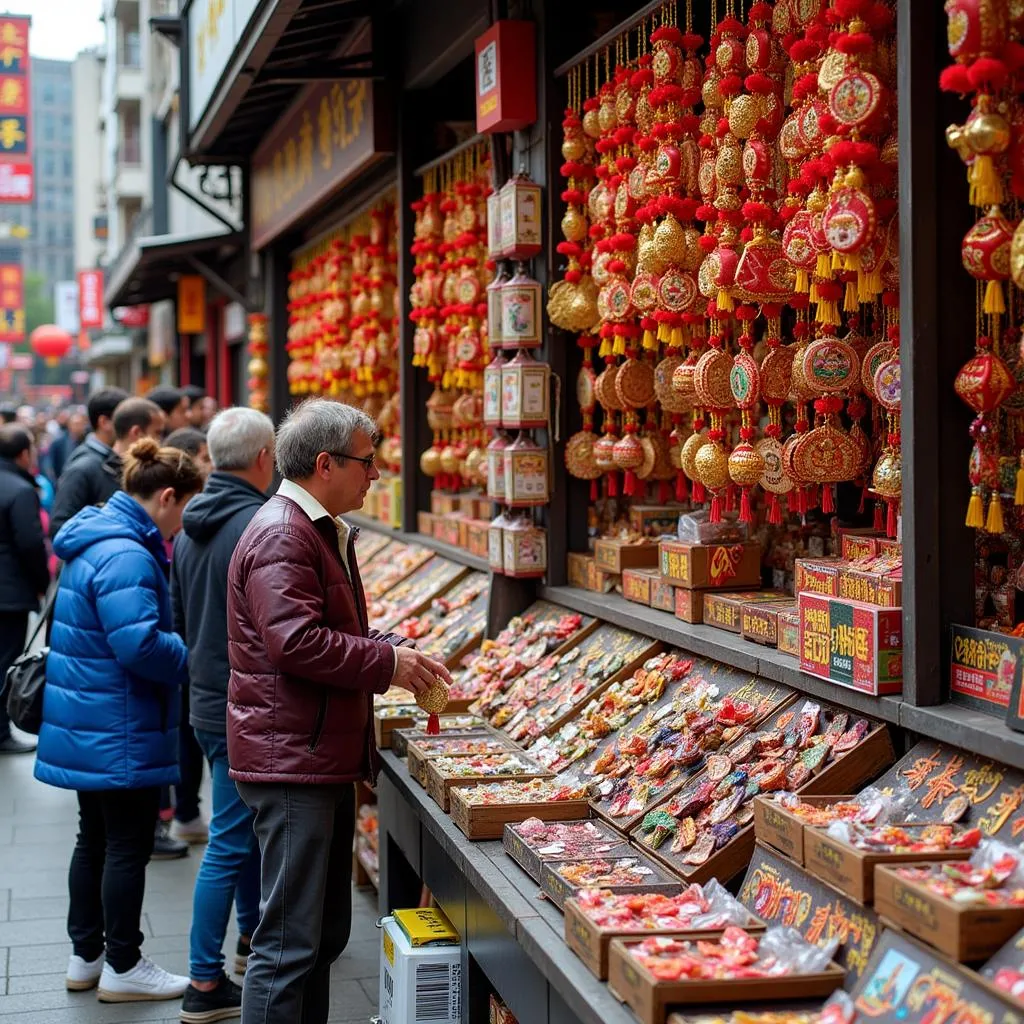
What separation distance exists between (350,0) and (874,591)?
13.2 ft

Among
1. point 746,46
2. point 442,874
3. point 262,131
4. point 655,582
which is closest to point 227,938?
point 442,874

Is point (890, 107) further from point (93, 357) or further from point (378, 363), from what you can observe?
point (93, 357)

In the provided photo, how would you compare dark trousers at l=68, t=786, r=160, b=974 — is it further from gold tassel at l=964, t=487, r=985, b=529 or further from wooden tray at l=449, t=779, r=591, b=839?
gold tassel at l=964, t=487, r=985, b=529

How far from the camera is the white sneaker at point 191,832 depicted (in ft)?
19.7

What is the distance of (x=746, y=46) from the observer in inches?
135

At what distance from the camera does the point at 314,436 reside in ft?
10.6

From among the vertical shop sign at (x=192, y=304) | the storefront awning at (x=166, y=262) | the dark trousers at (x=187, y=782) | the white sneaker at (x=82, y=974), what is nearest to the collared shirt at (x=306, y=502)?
the white sneaker at (x=82, y=974)

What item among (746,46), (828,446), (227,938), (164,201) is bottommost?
(227,938)

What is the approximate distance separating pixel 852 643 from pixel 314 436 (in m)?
1.31

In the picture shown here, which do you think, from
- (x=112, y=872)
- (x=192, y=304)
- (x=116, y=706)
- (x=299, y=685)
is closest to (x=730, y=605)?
(x=299, y=685)

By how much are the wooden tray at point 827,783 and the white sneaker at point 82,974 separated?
2.42m

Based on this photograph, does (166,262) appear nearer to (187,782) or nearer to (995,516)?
(187,782)

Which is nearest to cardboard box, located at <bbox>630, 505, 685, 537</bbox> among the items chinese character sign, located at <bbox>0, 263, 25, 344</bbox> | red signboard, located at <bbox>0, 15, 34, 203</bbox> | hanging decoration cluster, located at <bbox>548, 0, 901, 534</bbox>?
hanging decoration cluster, located at <bbox>548, 0, 901, 534</bbox>

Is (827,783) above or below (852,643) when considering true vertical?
below
